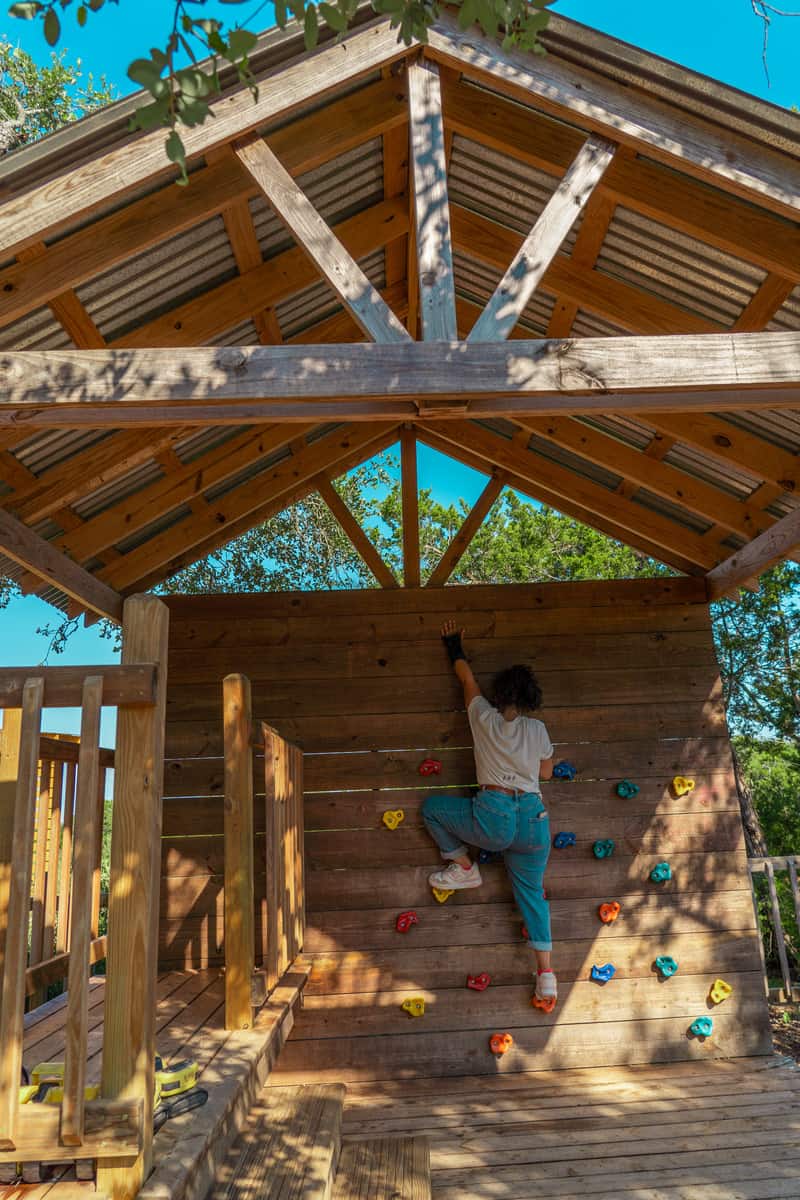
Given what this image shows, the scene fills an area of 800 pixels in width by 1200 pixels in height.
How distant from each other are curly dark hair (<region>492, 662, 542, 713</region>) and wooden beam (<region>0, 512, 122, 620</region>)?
8.58ft

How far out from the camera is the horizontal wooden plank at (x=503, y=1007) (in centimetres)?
586

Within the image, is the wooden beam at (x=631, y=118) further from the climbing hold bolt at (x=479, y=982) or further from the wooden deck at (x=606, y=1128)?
Answer: the climbing hold bolt at (x=479, y=982)

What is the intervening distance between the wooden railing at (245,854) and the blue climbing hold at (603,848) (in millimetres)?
2394

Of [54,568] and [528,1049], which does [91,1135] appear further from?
[528,1049]

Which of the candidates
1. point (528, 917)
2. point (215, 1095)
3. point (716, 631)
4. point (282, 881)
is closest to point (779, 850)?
point (716, 631)

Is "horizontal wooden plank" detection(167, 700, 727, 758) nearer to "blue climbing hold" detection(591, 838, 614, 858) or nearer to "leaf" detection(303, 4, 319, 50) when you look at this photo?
"blue climbing hold" detection(591, 838, 614, 858)

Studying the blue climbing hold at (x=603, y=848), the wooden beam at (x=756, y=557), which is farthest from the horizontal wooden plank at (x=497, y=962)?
the wooden beam at (x=756, y=557)

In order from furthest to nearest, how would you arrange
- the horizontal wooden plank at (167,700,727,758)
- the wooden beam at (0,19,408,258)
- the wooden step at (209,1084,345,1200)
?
the horizontal wooden plank at (167,700,727,758) < the wooden beam at (0,19,408,258) < the wooden step at (209,1084,345,1200)

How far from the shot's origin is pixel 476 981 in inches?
231

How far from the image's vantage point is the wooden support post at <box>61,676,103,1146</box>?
203 cm

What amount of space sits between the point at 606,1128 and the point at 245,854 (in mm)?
2549

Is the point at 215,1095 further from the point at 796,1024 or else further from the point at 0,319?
the point at 796,1024

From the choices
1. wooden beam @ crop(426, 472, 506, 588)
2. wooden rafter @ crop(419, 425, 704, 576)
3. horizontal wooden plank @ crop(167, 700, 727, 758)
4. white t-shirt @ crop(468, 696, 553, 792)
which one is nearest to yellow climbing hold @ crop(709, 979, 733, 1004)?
horizontal wooden plank @ crop(167, 700, 727, 758)

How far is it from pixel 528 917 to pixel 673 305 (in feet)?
11.9
